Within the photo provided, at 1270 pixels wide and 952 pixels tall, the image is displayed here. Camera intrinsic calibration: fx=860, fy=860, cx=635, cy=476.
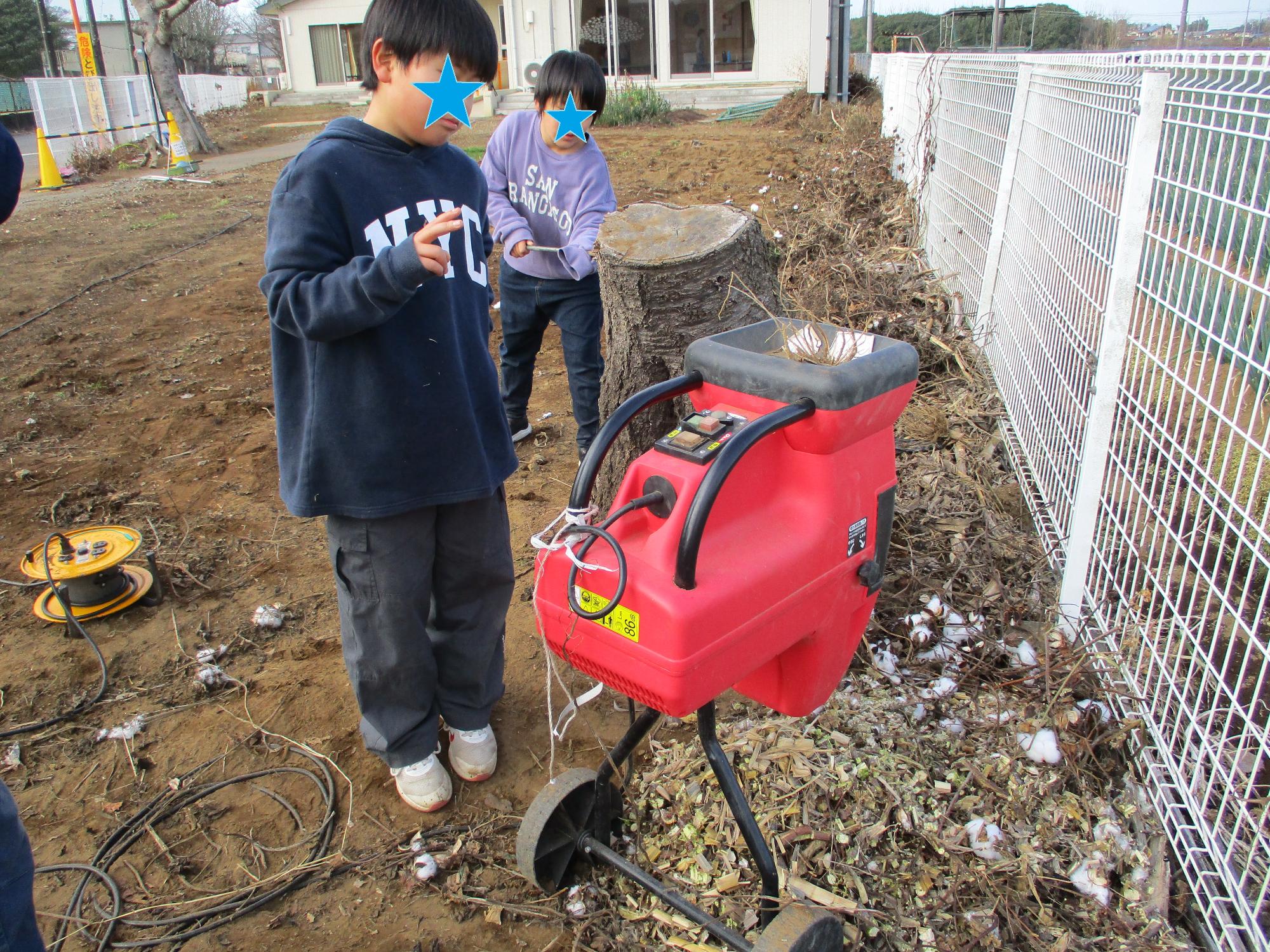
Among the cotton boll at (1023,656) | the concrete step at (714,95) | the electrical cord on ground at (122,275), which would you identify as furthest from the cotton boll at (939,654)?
the concrete step at (714,95)

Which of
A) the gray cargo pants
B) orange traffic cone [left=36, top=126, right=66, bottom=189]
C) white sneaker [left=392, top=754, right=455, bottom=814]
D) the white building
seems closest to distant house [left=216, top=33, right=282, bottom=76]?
the white building

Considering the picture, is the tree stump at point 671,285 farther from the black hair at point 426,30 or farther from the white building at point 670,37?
the white building at point 670,37

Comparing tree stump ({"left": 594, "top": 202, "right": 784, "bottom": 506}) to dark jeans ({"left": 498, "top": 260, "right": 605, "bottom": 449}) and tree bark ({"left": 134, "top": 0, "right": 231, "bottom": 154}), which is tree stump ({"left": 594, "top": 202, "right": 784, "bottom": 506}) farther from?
tree bark ({"left": 134, "top": 0, "right": 231, "bottom": 154})

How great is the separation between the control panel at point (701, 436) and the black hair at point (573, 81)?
232 cm

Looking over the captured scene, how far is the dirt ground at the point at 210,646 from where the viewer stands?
199 cm

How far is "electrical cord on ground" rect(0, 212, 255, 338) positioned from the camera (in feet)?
20.2

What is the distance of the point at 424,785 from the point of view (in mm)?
2170

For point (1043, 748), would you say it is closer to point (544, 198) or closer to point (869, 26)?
point (544, 198)

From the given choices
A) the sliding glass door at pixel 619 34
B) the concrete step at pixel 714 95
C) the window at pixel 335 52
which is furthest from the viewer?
the window at pixel 335 52

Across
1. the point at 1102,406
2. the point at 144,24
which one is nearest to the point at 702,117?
the point at 144,24

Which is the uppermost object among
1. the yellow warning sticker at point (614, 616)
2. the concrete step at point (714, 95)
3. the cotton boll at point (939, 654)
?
the concrete step at point (714, 95)

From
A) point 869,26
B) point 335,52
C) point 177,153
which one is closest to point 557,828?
point 177,153

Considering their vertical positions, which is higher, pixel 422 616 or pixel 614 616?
pixel 614 616

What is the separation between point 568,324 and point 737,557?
2.33m
